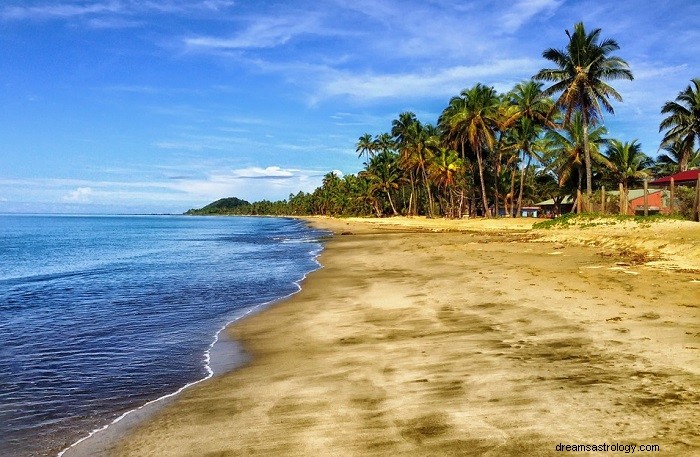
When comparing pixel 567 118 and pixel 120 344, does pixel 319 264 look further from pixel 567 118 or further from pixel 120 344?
pixel 567 118

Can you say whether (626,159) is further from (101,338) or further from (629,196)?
(101,338)

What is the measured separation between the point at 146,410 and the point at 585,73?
40.6 m

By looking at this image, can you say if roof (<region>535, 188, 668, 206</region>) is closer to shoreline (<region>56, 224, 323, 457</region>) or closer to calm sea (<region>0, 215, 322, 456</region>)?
calm sea (<region>0, 215, 322, 456</region>)

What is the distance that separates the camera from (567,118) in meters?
39.2

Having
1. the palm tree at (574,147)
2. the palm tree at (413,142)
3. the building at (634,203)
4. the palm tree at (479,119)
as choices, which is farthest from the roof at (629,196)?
the palm tree at (413,142)

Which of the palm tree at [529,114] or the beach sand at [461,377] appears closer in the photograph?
the beach sand at [461,377]

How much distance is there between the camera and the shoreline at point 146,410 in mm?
4949

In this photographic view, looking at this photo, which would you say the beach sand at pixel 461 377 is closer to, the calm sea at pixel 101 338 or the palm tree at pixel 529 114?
Result: the calm sea at pixel 101 338

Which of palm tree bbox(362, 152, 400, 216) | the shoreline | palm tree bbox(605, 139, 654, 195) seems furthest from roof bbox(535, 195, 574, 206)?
the shoreline

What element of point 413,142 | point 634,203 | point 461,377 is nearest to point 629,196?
point 634,203

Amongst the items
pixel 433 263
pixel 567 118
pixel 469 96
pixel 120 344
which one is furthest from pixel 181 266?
pixel 469 96

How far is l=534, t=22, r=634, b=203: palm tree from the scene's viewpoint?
37.5 m

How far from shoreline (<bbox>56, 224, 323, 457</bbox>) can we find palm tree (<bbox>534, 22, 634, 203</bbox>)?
3507 centimetres

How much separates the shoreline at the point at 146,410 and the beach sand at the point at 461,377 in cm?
18
